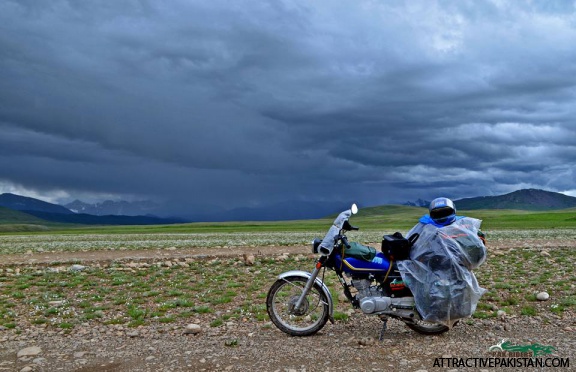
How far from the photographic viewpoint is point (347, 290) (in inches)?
375

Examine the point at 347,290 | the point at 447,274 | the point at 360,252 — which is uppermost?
the point at 360,252

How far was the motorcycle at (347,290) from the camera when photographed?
928 cm

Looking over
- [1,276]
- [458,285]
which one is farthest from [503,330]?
[1,276]

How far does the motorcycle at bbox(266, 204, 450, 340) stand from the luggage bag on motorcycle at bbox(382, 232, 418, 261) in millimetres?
21

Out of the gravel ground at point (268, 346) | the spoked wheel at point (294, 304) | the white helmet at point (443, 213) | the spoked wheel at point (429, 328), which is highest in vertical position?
the white helmet at point (443, 213)

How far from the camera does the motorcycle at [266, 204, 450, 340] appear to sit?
365 inches

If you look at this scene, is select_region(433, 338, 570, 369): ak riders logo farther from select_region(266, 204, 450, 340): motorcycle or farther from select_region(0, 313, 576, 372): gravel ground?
select_region(266, 204, 450, 340): motorcycle

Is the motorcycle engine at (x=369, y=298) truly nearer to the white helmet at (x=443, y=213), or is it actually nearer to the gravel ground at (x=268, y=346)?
the gravel ground at (x=268, y=346)

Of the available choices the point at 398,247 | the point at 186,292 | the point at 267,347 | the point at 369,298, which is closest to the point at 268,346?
the point at 267,347

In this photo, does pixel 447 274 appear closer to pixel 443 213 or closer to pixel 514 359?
pixel 443 213

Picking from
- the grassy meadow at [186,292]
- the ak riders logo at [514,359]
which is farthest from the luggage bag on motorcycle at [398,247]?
the grassy meadow at [186,292]

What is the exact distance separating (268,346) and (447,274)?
12.5ft

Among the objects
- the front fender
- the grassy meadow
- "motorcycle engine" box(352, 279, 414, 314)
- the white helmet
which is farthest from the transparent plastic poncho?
the grassy meadow

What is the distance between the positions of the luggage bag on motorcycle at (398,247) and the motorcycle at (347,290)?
2 centimetres
